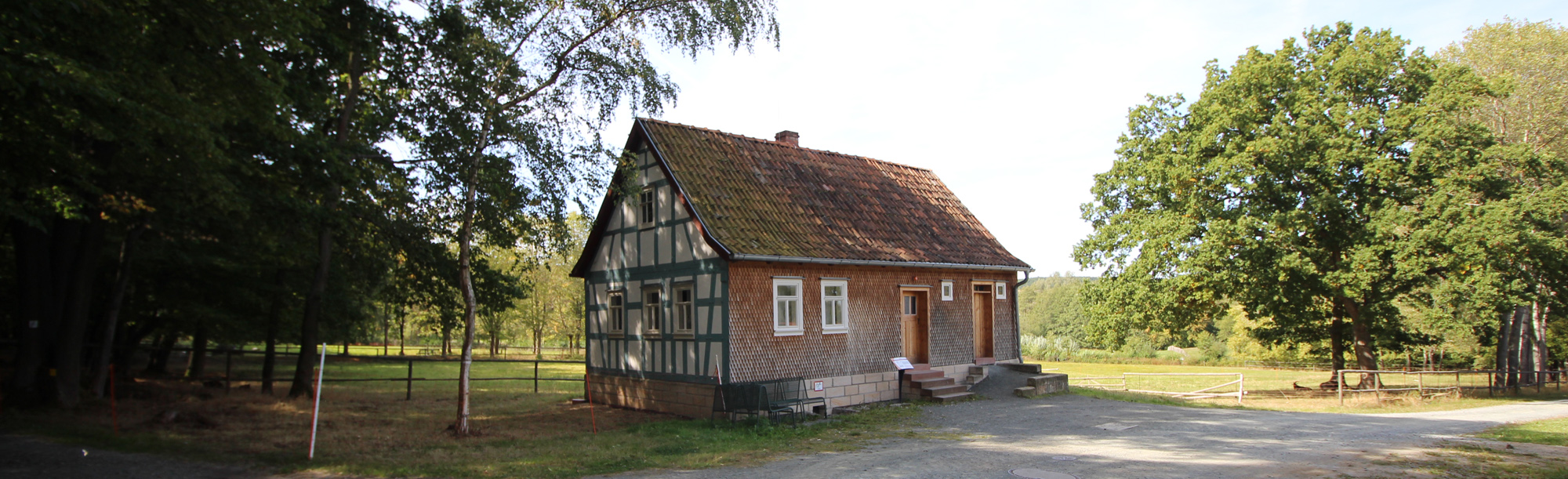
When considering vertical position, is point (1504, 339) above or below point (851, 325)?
below

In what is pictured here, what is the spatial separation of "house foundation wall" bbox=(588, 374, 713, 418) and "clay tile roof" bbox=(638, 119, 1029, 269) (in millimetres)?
2850

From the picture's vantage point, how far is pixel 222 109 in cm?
1000

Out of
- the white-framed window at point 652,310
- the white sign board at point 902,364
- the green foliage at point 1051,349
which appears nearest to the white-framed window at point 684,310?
the white-framed window at point 652,310

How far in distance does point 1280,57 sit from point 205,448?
83.2 feet

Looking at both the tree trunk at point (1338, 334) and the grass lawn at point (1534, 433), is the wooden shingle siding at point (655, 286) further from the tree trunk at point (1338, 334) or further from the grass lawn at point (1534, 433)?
the tree trunk at point (1338, 334)

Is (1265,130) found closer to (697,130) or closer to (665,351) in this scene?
(697,130)

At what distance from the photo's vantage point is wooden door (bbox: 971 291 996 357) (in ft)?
62.3

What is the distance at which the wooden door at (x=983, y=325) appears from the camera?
62.3 feet

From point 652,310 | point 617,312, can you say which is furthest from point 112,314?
point 652,310

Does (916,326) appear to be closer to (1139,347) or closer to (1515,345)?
(1515,345)

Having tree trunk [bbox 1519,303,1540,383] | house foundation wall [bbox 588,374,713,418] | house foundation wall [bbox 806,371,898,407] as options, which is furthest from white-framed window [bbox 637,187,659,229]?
tree trunk [bbox 1519,303,1540,383]

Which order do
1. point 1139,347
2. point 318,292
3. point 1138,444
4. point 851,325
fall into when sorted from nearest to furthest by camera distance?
point 1138,444 → point 851,325 → point 318,292 → point 1139,347

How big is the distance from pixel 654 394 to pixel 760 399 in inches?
123

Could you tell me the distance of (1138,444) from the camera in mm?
10758
